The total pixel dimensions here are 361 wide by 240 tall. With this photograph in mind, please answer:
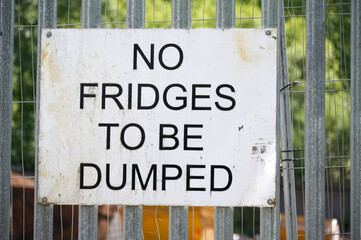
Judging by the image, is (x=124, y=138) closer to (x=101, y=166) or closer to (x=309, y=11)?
(x=101, y=166)

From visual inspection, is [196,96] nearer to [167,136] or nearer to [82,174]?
[167,136]

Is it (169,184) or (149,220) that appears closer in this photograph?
(169,184)

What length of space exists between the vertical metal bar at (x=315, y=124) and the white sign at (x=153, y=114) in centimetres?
16

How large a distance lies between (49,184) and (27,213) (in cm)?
310

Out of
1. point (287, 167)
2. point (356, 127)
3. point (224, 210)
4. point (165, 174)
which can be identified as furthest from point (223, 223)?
point (287, 167)

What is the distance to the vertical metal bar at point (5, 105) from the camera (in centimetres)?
187

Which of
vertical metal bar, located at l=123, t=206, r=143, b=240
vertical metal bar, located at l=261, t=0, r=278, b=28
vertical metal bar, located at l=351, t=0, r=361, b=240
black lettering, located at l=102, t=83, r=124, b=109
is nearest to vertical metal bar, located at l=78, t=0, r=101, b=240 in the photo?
vertical metal bar, located at l=123, t=206, r=143, b=240

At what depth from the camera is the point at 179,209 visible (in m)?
1.85

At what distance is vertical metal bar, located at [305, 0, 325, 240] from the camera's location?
1.85m

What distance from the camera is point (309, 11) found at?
1.88 meters

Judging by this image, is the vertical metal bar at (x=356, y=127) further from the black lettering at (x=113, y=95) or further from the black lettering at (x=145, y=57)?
the black lettering at (x=113, y=95)

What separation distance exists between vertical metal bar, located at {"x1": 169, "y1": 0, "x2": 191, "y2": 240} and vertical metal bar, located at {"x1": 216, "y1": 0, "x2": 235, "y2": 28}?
11 cm

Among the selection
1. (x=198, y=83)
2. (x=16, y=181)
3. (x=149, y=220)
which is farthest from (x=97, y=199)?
(x=16, y=181)

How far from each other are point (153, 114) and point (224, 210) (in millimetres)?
431
